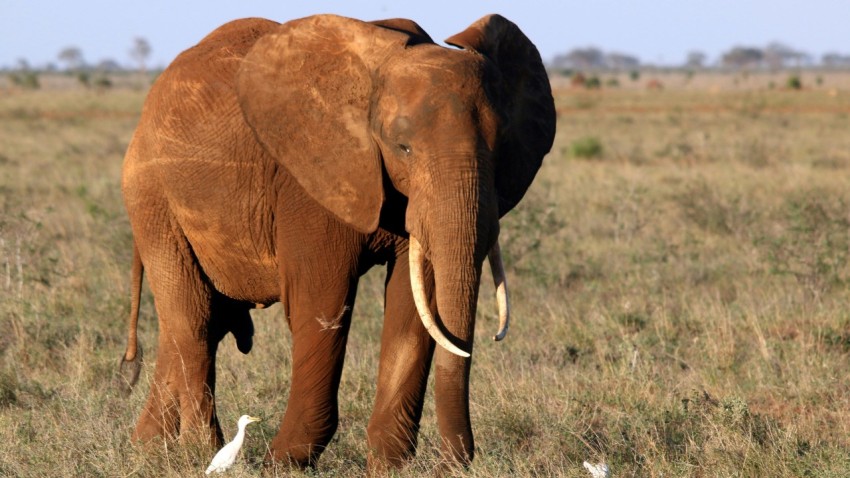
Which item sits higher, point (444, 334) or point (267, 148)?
point (267, 148)

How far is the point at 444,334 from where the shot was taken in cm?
450

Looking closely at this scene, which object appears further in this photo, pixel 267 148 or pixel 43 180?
pixel 43 180

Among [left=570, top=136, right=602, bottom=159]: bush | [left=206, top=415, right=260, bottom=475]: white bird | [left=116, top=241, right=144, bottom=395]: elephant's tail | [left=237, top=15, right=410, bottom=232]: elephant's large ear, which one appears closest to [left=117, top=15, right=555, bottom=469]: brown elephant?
[left=237, top=15, right=410, bottom=232]: elephant's large ear

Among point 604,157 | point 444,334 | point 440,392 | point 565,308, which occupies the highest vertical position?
point 444,334

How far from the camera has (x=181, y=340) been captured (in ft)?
19.7

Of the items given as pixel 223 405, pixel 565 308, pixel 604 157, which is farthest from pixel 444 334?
pixel 604 157

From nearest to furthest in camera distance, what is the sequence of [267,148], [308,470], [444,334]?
[444,334] < [267,148] < [308,470]

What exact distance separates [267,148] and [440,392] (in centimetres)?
120

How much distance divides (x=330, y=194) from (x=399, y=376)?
0.93 metres

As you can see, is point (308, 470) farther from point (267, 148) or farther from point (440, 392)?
point (267, 148)

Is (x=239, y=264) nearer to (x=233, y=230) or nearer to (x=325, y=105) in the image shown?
(x=233, y=230)

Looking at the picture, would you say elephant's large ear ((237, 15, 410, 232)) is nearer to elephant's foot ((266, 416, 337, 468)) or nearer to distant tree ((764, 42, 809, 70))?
elephant's foot ((266, 416, 337, 468))

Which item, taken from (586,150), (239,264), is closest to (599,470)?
(239,264)

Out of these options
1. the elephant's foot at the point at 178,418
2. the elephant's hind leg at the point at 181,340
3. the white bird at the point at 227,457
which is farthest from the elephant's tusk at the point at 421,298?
the elephant's foot at the point at 178,418
